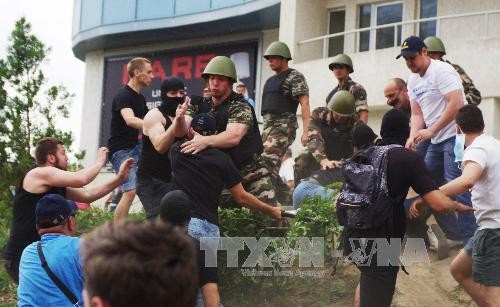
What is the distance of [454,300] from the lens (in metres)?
7.59

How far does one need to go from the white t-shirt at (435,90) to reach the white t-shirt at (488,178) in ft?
5.62

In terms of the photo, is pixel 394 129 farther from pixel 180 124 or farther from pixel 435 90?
pixel 435 90

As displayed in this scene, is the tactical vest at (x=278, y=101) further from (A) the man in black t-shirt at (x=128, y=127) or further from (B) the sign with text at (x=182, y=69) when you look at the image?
(B) the sign with text at (x=182, y=69)

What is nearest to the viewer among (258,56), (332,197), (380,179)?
(380,179)

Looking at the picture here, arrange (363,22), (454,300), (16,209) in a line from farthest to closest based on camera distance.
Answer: (363,22) → (454,300) → (16,209)

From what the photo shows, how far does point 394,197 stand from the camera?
5.35m

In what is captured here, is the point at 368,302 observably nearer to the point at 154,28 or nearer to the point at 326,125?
the point at 326,125

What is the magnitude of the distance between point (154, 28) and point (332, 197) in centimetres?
1503

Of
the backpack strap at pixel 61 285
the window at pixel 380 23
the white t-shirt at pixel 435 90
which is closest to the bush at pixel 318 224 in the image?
the white t-shirt at pixel 435 90

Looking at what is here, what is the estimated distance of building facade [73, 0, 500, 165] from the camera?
15.4m

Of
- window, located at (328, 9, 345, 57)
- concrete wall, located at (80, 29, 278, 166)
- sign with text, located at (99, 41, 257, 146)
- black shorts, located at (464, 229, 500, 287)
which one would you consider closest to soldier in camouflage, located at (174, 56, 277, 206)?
black shorts, located at (464, 229, 500, 287)

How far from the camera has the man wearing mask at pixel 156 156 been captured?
741cm

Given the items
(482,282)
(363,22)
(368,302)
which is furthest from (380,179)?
(363,22)

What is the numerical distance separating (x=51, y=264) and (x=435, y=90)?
4.33 meters
